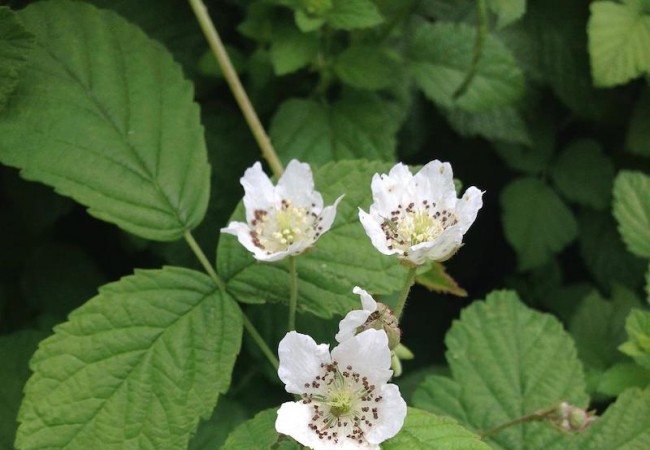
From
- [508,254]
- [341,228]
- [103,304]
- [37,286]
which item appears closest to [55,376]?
[103,304]

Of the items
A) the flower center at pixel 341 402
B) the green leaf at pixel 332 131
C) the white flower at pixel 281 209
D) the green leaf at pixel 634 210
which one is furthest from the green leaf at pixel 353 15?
the flower center at pixel 341 402

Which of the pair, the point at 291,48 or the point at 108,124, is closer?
the point at 108,124

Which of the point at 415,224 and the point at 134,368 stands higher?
the point at 415,224

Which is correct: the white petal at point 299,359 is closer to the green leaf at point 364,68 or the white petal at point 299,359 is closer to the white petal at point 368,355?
the white petal at point 368,355

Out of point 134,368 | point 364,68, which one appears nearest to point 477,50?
point 364,68

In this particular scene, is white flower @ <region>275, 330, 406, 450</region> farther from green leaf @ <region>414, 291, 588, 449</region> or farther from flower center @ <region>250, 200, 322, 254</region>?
green leaf @ <region>414, 291, 588, 449</region>

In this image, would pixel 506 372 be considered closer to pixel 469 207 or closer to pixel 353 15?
pixel 469 207

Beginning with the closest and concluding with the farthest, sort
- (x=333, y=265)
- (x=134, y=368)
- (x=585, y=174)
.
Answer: (x=134, y=368) → (x=333, y=265) → (x=585, y=174)

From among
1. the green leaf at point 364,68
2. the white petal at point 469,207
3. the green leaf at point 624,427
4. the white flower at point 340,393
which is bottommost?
the green leaf at point 624,427
